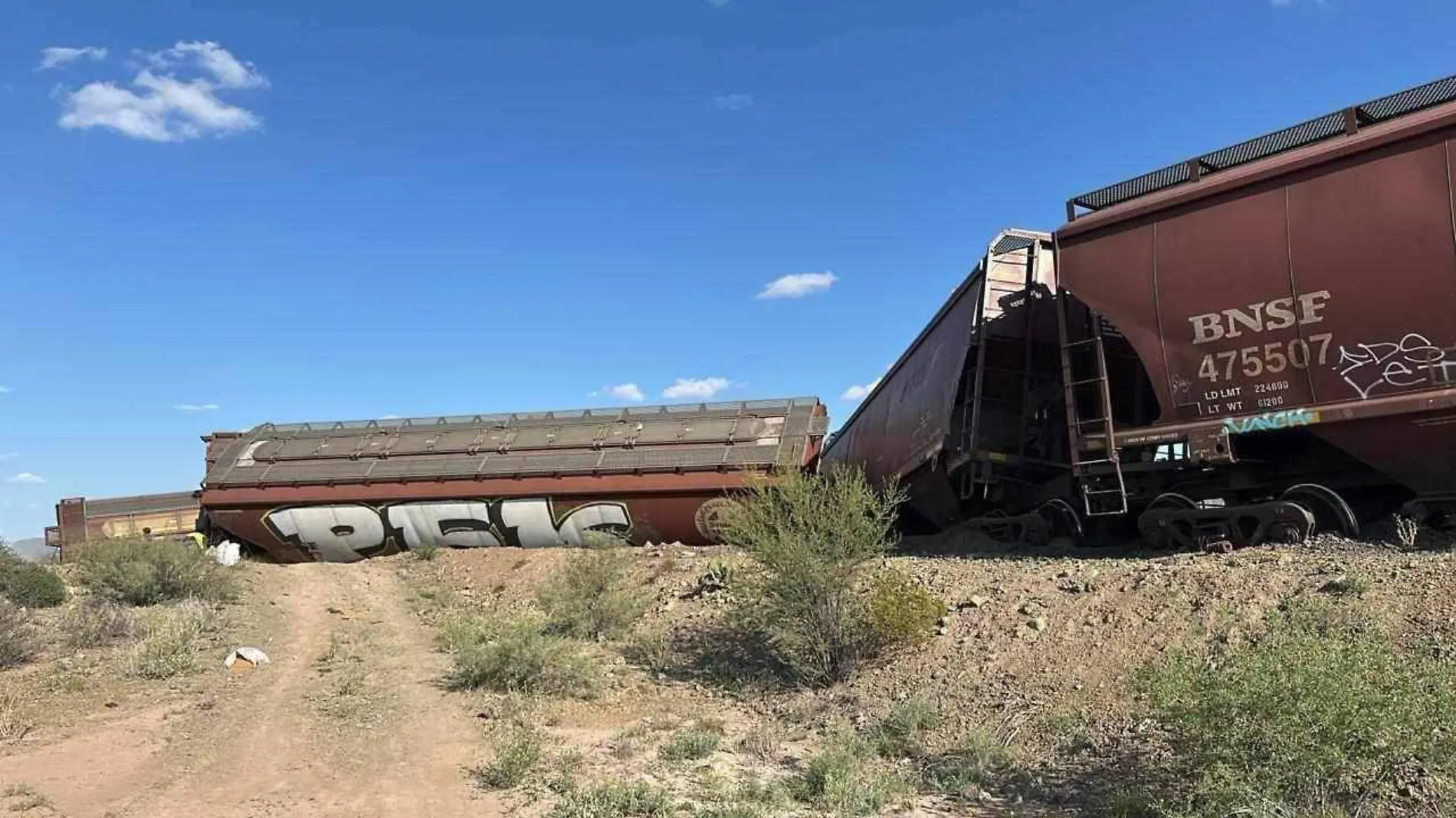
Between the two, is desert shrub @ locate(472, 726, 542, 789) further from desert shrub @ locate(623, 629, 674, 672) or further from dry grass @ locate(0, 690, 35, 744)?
dry grass @ locate(0, 690, 35, 744)

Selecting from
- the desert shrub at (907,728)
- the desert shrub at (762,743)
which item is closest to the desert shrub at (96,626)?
the desert shrub at (762,743)

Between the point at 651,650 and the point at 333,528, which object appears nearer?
the point at 651,650

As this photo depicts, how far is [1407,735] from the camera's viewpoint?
16.9 ft

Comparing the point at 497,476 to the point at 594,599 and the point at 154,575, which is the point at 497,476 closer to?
the point at 154,575

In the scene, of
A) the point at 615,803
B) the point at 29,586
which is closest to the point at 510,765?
the point at 615,803

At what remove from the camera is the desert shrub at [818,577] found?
33.9 feet

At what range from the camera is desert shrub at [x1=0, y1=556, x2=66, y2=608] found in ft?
50.6

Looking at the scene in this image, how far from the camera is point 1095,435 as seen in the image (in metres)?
11.3

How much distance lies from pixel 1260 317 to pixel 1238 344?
364 millimetres

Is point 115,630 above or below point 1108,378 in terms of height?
below

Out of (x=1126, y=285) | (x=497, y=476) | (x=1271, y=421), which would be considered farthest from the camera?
(x=497, y=476)

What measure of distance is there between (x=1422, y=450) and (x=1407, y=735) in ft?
15.8

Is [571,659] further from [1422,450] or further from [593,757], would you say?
[1422,450]

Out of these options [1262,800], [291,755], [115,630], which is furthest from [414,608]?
[1262,800]
